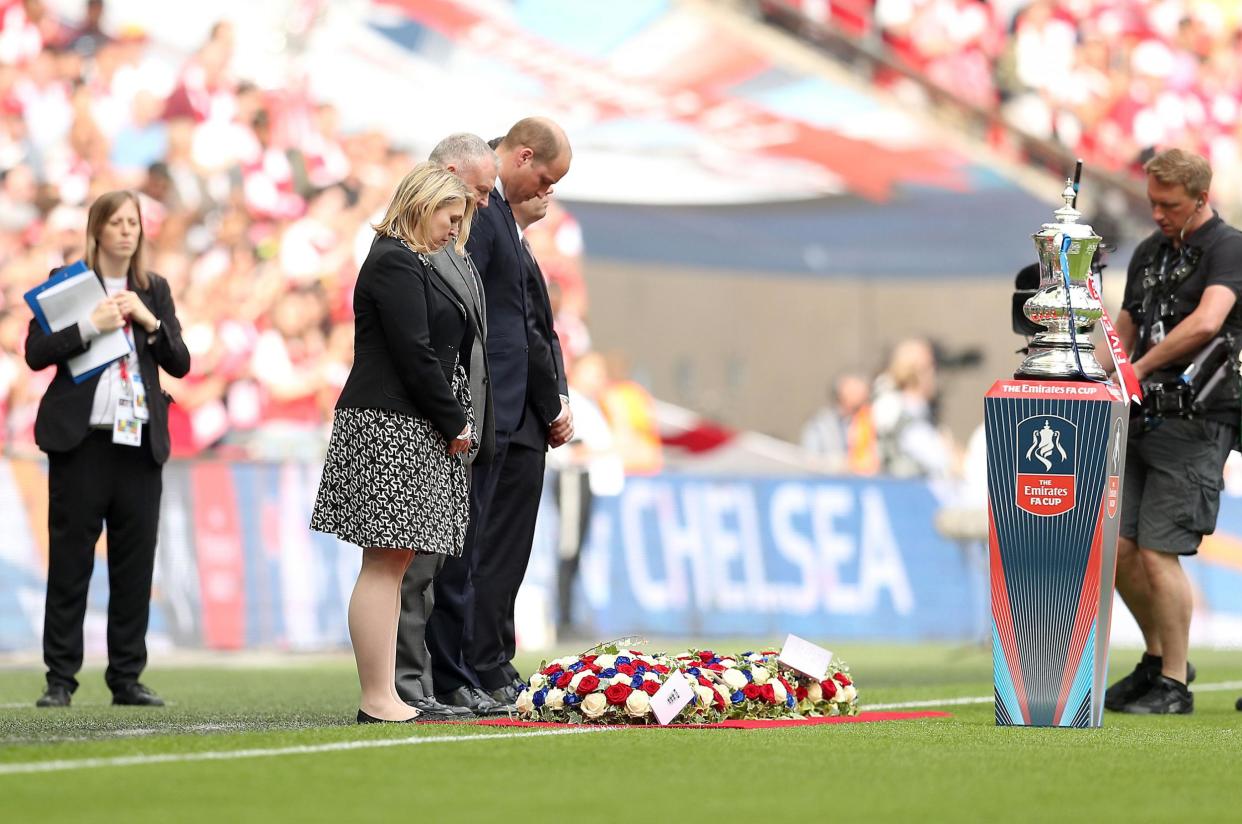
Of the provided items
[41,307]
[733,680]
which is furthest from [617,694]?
[41,307]

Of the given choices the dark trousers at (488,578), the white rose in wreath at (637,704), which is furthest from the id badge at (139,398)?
the white rose in wreath at (637,704)

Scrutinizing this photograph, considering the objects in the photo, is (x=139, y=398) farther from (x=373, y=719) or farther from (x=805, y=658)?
(x=805, y=658)

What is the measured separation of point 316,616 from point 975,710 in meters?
5.87

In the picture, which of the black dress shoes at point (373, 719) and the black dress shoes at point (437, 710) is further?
the black dress shoes at point (437, 710)

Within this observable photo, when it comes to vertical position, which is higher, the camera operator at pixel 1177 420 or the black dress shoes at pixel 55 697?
the camera operator at pixel 1177 420

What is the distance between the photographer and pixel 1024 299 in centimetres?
732

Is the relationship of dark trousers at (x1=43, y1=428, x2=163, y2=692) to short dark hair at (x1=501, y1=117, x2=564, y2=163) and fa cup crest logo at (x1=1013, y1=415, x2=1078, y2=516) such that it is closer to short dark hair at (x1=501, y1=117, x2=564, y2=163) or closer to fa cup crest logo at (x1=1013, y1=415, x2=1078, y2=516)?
short dark hair at (x1=501, y1=117, x2=564, y2=163)

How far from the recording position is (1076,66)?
2203cm

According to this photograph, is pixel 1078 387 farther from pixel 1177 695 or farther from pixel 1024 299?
pixel 1177 695

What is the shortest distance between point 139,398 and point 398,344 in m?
2.11

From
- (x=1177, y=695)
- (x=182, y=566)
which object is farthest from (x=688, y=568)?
(x=1177, y=695)

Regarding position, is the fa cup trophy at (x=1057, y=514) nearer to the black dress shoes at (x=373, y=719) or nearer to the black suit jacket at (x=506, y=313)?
the black suit jacket at (x=506, y=313)

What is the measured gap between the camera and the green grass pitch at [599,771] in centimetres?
442

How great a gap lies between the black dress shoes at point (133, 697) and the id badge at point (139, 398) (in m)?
1.04
